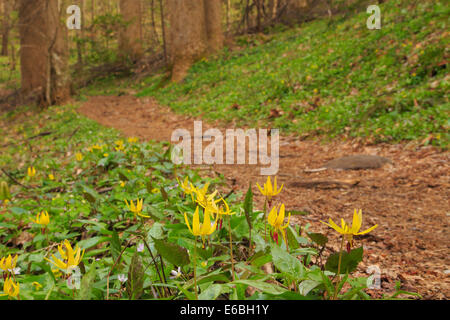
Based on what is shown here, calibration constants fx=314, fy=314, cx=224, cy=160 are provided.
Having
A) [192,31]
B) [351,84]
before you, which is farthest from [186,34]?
[351,84]

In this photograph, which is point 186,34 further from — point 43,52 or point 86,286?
point 86,286

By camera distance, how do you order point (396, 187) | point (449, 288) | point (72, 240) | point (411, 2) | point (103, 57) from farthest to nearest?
point (103, 57) → point (411, 2) → point (396, 187) → point (72, 240) → point (449, 288)

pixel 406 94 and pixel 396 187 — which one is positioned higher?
pixel 406 94

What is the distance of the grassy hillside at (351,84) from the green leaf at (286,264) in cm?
370

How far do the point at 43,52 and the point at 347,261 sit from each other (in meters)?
15.5

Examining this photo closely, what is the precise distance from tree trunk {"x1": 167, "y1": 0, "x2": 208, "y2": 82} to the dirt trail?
318 inches

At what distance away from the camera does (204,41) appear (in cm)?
1273

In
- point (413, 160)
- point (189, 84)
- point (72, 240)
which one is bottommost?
point (72, 240)

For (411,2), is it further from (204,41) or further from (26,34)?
(26,34)

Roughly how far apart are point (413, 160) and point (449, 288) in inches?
108

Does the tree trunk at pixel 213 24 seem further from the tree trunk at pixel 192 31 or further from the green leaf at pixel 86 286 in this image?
the green leaf at pixel 86 286

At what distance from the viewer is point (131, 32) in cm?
1766
